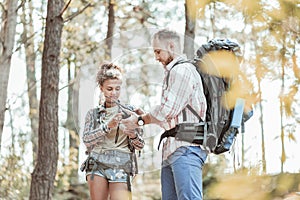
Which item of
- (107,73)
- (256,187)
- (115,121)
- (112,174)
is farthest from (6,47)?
(256,187)

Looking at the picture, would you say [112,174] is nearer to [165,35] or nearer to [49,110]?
[165,35]

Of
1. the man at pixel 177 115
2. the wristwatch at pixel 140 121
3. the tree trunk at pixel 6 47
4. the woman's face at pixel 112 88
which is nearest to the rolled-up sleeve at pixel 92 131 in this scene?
the woman's face at pixel 112 88

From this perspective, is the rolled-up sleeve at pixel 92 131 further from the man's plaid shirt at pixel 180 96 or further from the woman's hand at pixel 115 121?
the man's plaid shirt at pixel 180 96

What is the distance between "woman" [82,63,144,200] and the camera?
4.03m

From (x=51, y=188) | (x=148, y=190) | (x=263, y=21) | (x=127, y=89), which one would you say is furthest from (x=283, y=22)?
(x=148, y=190)

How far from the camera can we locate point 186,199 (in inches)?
133

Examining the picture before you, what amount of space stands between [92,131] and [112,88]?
273 mm

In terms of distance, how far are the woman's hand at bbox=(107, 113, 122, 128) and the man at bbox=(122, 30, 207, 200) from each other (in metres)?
0.30

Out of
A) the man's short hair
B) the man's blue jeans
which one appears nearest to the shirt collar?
the man's short hair

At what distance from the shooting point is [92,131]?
398cm

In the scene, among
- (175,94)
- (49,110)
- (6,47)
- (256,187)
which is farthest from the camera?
(6,47)

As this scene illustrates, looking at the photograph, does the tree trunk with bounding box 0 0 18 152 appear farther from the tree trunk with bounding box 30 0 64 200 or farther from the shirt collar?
the shirt collar

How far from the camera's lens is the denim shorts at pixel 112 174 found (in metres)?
4.04

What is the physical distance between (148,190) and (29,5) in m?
4.59
